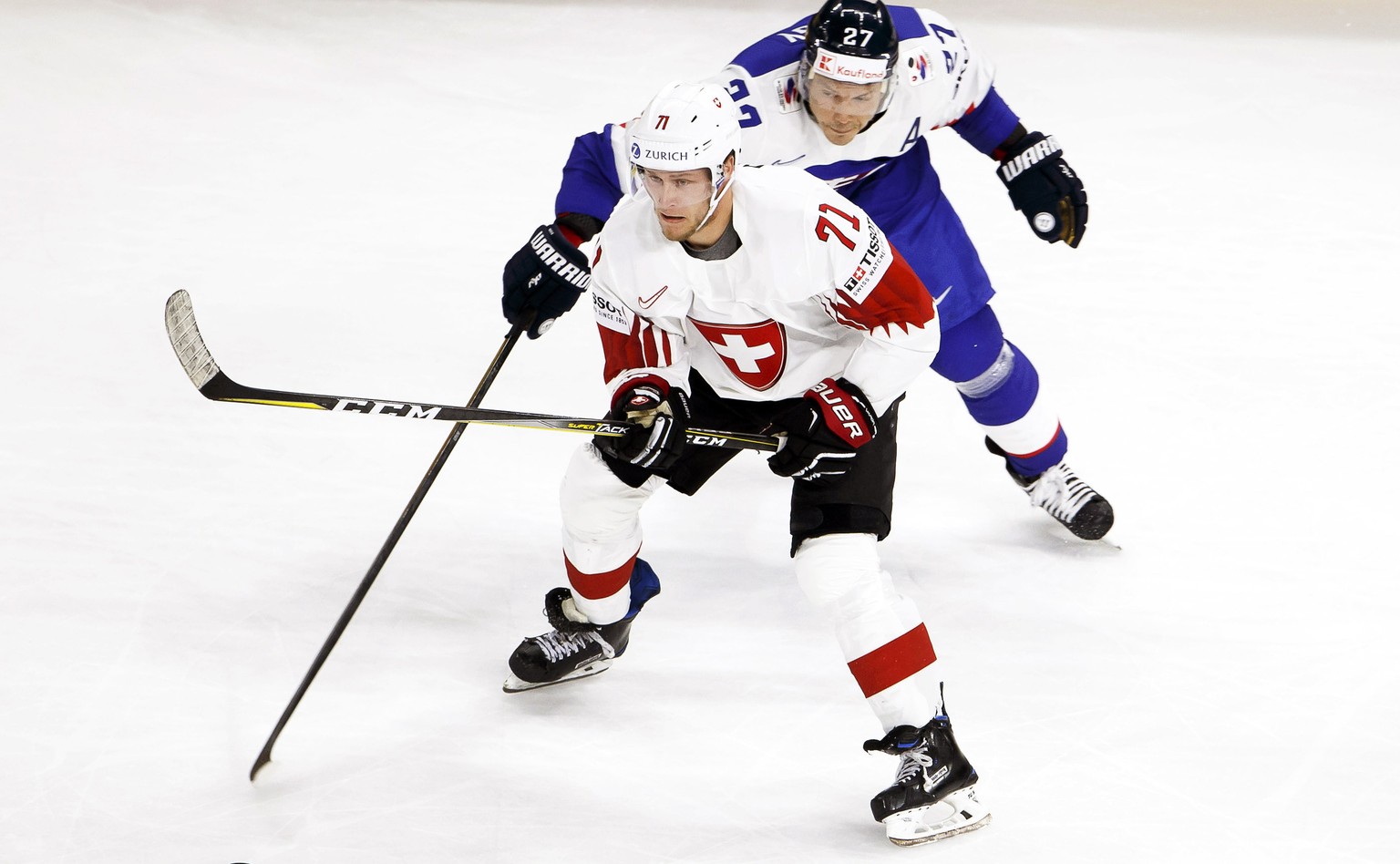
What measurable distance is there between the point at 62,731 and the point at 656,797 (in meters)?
1.06

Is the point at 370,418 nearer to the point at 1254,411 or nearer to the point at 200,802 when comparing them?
the point at 200,802

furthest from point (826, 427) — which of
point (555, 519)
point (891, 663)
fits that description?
point (555, 519)

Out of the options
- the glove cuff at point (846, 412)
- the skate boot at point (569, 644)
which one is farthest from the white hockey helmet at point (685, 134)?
the skate boot at point (569, 644)

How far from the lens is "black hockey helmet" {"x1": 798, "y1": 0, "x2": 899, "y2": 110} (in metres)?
2.55

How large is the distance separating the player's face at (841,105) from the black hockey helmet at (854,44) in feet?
0.08

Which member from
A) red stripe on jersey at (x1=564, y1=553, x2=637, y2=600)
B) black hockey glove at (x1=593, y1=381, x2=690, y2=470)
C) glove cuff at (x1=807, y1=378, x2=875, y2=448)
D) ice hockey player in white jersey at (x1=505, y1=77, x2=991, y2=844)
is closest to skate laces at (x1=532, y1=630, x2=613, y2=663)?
red stripe on jersey at (x1=564, y1=553, x2=637, y2=600)

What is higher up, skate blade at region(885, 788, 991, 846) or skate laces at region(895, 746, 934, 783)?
skate laces at region(895, 746, 934, 783)

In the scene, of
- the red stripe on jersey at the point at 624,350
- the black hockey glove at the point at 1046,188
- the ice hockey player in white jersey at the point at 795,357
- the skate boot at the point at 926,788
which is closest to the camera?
the ice hockey player in white jersey at the point at 795,357

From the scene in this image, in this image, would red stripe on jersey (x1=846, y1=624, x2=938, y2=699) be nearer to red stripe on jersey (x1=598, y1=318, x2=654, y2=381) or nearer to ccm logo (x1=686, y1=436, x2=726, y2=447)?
ccm logo (x1=686, y1=436, x2=726, y2=447)

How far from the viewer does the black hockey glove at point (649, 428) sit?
2.28 meters

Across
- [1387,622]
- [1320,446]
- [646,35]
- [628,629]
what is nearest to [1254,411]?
[1320,446]

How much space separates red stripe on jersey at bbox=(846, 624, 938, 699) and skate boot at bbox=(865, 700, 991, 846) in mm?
82

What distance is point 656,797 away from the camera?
2377 mm

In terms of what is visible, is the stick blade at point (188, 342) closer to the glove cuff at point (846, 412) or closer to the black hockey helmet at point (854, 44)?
the glove cuff at point (846, 412)
